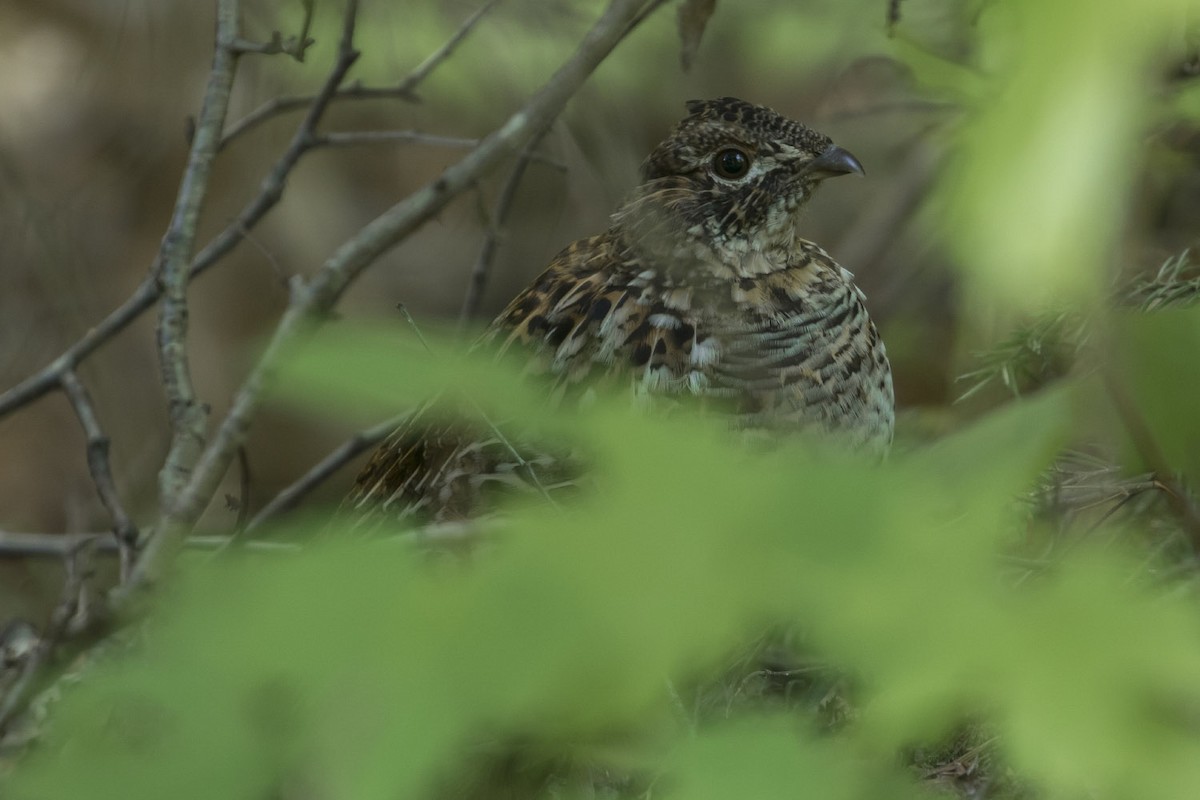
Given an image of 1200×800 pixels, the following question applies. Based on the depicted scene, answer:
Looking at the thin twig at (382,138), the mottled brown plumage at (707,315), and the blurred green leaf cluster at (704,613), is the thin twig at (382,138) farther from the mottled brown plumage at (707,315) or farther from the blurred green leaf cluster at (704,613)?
the blurred green leaf cluster at (704,613)

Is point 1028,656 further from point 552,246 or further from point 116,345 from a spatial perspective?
point 116,345

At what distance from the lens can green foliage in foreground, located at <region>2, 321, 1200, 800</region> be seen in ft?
1.73

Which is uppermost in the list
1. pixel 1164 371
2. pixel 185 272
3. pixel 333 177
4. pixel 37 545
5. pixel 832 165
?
pixel 1164 371

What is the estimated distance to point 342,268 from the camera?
1759mm

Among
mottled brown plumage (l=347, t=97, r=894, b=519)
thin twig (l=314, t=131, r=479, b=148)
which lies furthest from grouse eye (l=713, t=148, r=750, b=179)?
thin twig (l=314, t=131, r=479, b=148)

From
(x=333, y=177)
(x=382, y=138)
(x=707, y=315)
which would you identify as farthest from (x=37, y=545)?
(x=333, y=177)

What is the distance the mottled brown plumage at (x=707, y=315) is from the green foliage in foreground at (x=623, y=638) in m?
1.21

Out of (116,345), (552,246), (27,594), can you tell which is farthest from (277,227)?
(27,594)

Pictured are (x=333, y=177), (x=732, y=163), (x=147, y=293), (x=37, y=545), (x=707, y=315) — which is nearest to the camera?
(x=37, y=545)

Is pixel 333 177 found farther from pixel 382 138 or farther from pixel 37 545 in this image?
pixel 37 545

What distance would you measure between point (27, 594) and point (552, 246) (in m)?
2.22

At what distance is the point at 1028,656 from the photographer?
21.9 inches

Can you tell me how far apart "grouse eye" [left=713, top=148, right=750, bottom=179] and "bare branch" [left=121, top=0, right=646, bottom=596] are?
1.96ft

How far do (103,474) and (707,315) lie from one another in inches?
43.3
